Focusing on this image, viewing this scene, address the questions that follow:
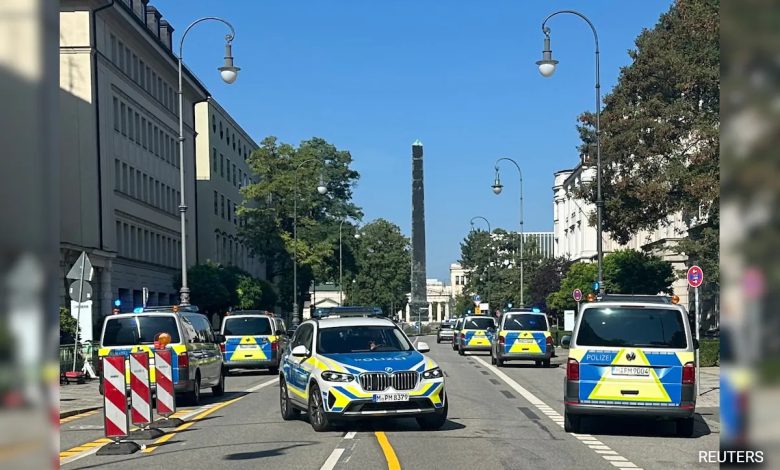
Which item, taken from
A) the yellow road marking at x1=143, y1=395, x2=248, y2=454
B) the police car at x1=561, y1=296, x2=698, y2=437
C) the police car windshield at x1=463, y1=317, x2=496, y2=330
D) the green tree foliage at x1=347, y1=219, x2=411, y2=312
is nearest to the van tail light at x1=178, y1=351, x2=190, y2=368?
the yellow road marking at x1=143, y1=395, x2=248, y2=454

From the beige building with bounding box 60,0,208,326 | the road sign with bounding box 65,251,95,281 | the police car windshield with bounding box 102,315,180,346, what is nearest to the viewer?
the police car windshield with bounding box 102,315,180,346

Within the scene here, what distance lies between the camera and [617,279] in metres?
57.9

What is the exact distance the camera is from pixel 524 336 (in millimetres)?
35094

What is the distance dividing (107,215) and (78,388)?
25020mm

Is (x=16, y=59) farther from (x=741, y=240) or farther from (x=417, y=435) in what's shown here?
(x=417, y=435)

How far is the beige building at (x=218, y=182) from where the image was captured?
83.1 meters

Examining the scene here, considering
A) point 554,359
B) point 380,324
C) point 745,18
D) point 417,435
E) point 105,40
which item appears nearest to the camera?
point 745,18

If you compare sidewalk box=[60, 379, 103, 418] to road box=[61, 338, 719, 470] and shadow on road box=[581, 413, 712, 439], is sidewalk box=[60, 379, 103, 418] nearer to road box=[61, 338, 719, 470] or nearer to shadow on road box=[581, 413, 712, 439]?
road box=[61, 338, 719, 470]

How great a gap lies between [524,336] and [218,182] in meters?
56.7

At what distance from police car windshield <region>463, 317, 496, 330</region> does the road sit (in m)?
27.6

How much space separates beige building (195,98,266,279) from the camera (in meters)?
83.1

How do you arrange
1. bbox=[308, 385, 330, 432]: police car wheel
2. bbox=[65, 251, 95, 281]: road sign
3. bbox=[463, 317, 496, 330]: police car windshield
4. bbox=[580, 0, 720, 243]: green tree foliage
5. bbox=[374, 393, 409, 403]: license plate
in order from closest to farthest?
bbox=[374, 393, 409, 403]: license plate < bbox=[308, 385, 330, 432]: police car wheel < bbox=[65, 251, 95, 281]: road sign < bbox=[580, 0, 720, 243]: green tree foliage < bbox=[463, 317, 496, 330]: police car windshield

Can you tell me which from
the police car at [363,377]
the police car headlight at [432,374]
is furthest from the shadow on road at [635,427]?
the police car at [363,377]

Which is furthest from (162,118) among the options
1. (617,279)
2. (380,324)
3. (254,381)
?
(380,324)
